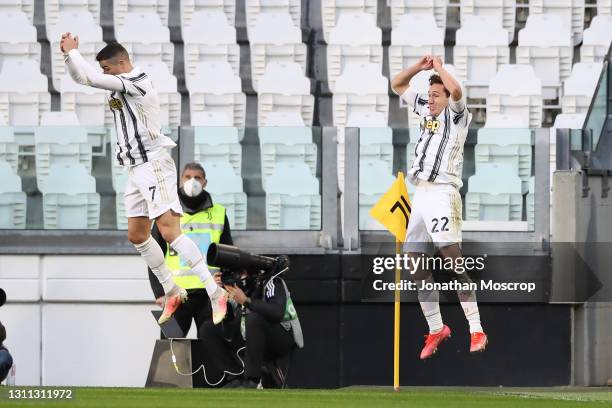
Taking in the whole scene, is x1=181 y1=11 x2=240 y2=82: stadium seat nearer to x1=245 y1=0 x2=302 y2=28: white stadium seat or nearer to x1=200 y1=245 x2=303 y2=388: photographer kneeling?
x1=245 y1=0 x2=302 y2=28: white stadium seat

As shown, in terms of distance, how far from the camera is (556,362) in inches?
435

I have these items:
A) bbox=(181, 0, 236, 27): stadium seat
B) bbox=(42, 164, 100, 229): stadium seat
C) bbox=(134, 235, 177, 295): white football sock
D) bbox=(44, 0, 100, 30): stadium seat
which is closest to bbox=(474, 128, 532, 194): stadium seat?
bbox=(42, 164, 100, 229): stadium seat

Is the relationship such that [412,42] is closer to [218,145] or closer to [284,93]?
[284,93]

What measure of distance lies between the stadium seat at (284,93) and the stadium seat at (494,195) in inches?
109

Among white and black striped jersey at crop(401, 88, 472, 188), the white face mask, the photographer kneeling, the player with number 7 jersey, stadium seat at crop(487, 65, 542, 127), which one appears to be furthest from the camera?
stadium seat at crop(487, 65, 542, 127)

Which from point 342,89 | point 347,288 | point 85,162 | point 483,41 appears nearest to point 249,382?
point 347,288

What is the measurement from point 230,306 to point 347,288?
1675 mm

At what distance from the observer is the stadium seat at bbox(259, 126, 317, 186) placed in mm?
10820

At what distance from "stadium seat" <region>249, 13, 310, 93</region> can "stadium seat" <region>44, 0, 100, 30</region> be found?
1.63 m

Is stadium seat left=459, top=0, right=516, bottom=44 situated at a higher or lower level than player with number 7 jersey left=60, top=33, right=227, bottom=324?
higher

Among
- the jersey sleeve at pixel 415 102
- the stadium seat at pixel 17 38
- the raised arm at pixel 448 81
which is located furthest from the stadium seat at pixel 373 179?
the stadium seat at pixel 17 38

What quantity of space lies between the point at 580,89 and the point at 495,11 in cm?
131

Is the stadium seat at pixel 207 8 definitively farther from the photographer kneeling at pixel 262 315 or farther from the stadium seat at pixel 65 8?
the photographer kneeling at pixel 262 315

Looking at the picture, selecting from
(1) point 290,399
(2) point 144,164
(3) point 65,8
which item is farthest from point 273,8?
(1) point 290,399
